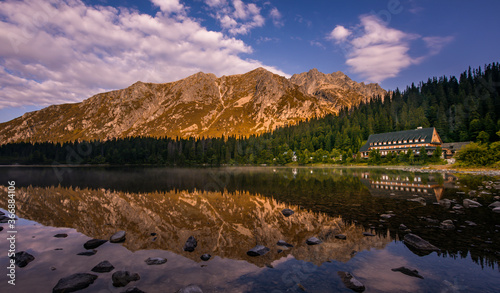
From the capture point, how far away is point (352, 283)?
8.95m

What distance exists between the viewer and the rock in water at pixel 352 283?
872 cm

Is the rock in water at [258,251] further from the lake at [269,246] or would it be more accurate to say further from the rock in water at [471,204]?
the rock in water at [471,204]

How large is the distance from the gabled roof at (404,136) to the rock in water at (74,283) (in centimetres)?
16265

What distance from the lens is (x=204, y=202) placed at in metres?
27.3

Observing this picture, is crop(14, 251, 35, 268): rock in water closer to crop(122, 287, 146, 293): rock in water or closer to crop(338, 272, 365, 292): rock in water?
crop(122, 287, 146, 293): rock in water

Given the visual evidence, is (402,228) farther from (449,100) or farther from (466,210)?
(449,100)

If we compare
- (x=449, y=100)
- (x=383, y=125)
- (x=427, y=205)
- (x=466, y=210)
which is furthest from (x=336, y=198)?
(x=449, y=100)

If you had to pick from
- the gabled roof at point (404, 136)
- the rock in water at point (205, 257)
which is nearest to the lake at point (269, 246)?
the rock in water at point (205, 257)

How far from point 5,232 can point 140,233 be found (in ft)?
32.0

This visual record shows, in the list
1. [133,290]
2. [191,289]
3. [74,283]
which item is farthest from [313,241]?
[74,283]

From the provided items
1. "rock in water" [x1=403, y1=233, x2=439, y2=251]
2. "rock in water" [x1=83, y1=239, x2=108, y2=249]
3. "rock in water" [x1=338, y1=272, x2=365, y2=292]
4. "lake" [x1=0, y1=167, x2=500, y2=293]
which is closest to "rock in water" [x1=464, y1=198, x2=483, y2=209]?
"lake" [x1=0, y1=167, x2=500, y2=293]

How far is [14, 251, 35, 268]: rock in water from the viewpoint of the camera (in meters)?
11.5

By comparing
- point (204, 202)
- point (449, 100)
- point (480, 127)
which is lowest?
point (204, 202)

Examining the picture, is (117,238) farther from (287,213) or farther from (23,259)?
(287,213)
